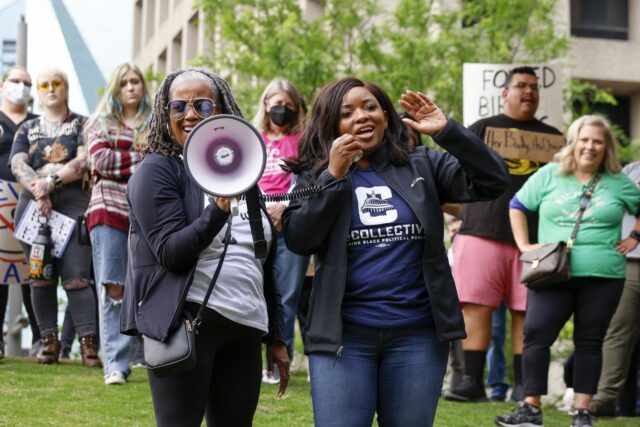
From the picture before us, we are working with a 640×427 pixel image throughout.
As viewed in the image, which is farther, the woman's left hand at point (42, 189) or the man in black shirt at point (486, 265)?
the woman's left hand at point (42, 189)

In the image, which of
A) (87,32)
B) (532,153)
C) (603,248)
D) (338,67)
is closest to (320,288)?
(603,248)

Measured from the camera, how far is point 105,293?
26.9ft

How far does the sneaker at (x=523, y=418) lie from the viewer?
7.50 m

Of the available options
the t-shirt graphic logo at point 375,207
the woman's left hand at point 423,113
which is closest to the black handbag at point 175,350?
the t-shirt graphic logo at point 375,207

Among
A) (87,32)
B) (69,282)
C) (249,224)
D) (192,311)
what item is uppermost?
(87,32)

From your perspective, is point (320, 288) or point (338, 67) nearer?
point (320, 288)

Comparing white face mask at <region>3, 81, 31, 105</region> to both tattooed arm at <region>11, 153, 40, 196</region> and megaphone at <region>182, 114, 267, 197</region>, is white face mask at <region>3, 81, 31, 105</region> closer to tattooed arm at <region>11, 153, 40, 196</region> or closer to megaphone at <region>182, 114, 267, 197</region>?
tattooed arm at <region>11, 153, 40, 196</region>

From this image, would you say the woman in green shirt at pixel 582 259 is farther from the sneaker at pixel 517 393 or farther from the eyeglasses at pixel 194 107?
the eyeglasses at pixel 194 107

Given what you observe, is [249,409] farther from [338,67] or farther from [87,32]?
[338,67]

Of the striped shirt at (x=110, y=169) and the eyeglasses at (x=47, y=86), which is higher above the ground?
the eyeglasses at (x=47, y=86)

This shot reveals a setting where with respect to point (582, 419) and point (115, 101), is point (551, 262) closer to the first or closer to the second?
point (582, 419)

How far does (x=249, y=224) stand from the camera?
4.55m

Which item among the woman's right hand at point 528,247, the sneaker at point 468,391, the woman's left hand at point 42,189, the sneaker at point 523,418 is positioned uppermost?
the woman's left hand at point 42,189

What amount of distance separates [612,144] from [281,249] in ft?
8.29
